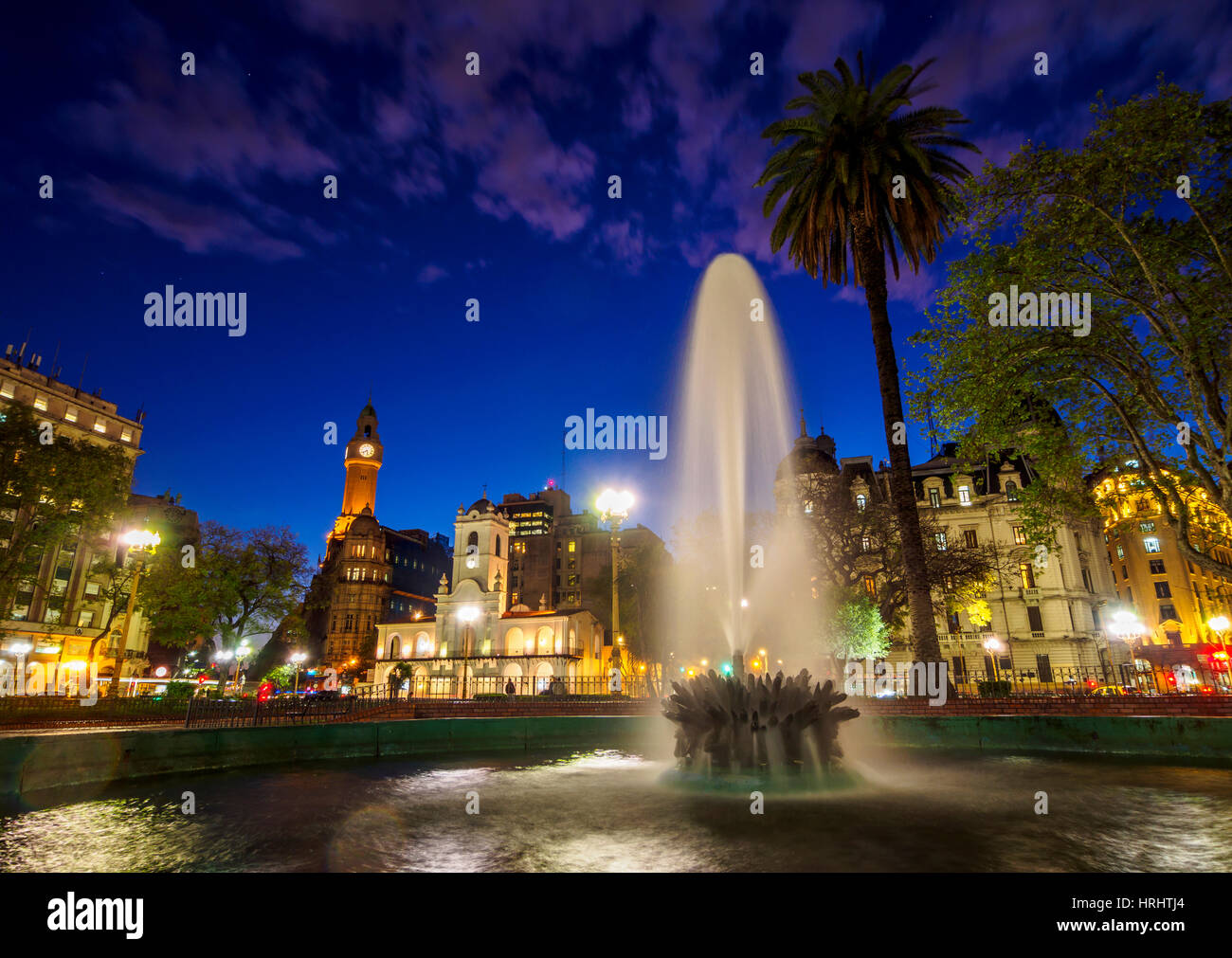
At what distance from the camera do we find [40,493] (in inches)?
1251

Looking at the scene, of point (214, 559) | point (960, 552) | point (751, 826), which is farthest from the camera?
point (214, 559)

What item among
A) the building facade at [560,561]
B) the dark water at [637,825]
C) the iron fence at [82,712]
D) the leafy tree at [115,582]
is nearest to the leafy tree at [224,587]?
the leafy tree at [115,582]

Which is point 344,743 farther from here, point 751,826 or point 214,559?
point 214,559

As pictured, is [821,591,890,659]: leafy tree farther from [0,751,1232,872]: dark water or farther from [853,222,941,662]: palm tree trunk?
[0,751,1232,872]: dark water

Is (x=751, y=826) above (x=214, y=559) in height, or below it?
below

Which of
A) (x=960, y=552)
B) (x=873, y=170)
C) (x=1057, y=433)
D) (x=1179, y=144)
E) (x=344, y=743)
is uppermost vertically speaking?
(x=873, y=170)

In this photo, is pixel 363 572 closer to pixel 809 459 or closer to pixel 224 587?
pixel 224 587

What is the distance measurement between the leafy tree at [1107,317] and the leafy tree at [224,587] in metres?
43.3

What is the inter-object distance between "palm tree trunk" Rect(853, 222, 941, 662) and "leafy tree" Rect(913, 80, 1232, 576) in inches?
45.7

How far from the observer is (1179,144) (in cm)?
1458

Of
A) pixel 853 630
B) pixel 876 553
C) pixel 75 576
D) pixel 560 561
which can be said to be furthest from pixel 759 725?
pixel 560 561

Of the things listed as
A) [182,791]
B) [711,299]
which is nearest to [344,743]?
[182,791]

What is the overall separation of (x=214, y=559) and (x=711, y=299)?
38552mm

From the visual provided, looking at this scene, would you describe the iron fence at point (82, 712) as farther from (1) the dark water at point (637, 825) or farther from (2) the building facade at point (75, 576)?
(2) the building facade at point (75, 576)
